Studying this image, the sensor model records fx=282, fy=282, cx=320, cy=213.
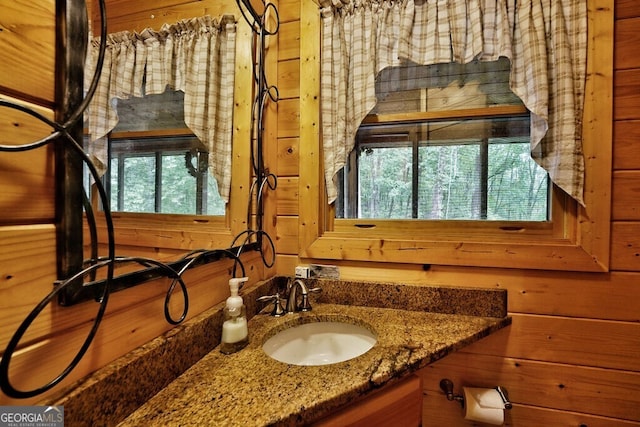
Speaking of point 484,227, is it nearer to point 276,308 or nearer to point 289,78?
point 276,308

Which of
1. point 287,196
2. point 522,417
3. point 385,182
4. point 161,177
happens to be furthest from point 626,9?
point 161,177

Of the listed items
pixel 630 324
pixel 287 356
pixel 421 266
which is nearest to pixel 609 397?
pixel 630 324

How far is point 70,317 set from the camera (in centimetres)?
45

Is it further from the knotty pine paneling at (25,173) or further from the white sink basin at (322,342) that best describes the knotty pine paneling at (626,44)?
the knotty pine paneling at (25,173)

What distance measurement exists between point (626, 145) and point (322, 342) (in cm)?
116

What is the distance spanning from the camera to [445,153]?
1073 mm

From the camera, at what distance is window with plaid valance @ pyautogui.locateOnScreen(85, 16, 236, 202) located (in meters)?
0.55

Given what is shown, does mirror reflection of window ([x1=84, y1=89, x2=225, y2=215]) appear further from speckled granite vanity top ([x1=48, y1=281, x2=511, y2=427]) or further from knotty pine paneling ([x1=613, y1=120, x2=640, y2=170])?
knotty pine paneling ([x1=613, y1=120, x2=640, y2=170])

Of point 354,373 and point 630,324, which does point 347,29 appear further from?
point 630,324

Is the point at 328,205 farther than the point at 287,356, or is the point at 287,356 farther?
the point at 328,205

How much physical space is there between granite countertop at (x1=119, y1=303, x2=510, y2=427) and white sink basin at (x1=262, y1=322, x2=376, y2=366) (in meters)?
0.06

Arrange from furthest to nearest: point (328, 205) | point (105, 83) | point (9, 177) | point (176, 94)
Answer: point (328, 205), point (176, 94), point (105, 83), point (9, 177)

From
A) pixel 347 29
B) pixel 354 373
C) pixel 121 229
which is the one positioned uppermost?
pixel 347 29

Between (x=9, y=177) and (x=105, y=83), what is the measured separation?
0.27m
